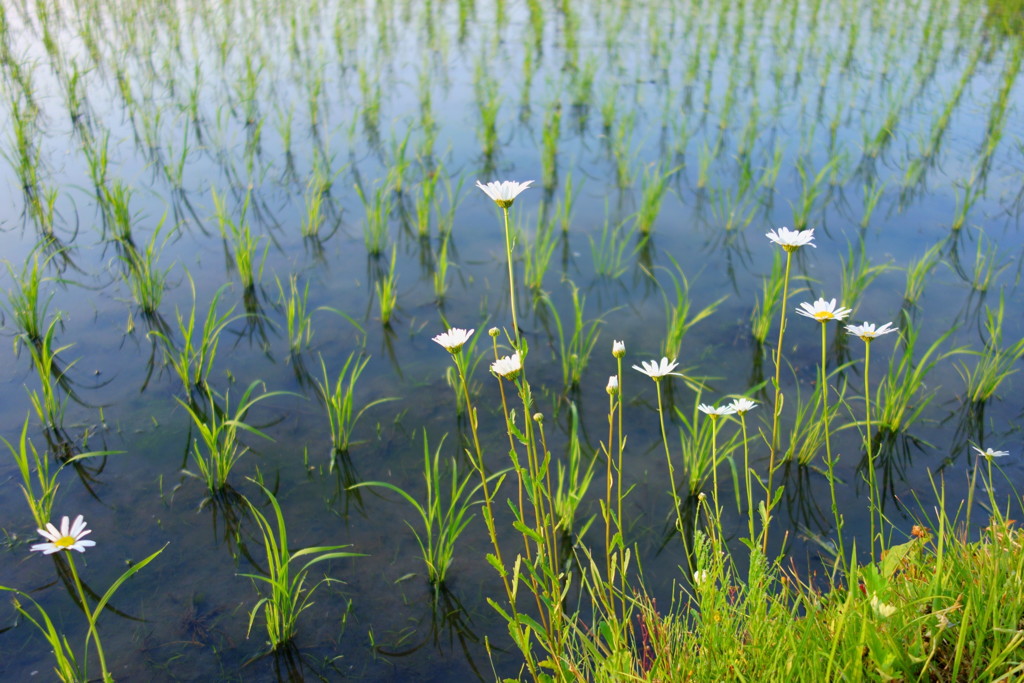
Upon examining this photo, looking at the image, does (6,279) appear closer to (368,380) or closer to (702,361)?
(368,380)

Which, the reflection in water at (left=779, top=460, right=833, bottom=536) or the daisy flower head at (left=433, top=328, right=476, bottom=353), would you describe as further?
the reflection in water at (left=779, top=460, right=833, bottom=536)

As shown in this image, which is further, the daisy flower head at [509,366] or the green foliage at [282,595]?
the green foliage at [282,595]

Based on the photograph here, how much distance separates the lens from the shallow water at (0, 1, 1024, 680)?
1.90 metres

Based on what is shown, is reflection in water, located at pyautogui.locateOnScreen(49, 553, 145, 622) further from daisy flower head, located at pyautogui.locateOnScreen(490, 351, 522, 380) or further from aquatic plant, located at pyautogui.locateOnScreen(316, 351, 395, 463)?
daisy flower head, located at pyautogui.locateOnScreen(490, 351, 522, 380)

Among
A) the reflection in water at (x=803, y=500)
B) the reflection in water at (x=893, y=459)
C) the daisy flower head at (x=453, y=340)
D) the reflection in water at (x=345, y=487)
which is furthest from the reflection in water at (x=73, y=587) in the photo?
the reflection in water at (x=893, y=459)

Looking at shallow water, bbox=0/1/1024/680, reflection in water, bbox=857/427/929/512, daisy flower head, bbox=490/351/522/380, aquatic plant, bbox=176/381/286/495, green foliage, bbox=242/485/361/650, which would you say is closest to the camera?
daisy flower head, bbox=490/351/522/380

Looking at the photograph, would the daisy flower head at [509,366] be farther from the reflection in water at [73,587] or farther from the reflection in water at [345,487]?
the reflection in water at [73,587]

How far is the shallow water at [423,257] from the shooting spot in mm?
1899

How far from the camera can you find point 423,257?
3.37 metres

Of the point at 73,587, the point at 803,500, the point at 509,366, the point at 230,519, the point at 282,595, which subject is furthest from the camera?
the point at 803,500

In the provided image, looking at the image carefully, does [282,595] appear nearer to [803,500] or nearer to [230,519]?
[230,519]

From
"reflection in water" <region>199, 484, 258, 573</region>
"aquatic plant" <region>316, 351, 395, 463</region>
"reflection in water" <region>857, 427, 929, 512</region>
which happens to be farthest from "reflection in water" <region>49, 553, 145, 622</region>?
"reflection in water" <region>857, 427, 929, 512</region>

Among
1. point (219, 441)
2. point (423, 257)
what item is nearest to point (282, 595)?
point (219, 441)

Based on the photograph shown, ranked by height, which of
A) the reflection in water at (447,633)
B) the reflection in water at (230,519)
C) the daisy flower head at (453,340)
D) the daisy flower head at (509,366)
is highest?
the daisy flower head at (453,340)
